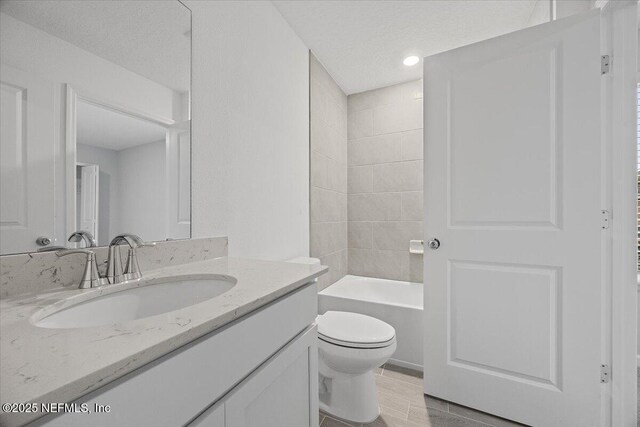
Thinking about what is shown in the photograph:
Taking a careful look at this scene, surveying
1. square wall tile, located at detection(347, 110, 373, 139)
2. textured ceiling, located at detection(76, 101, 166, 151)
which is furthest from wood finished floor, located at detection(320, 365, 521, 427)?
square wall tile, located at detection(347, 110, 373, 139)

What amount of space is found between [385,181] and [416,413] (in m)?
1.92

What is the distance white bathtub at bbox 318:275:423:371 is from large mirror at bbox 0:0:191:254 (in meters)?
1.46

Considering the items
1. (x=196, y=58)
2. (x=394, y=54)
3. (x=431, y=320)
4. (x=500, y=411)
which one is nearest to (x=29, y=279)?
(x=196, y=58)

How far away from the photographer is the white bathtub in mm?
1964

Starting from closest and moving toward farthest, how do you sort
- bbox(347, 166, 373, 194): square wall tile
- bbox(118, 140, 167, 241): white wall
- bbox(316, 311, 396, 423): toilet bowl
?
bbox(118, 140, 167, 241): white wall < bbox(316, 311, 396, 423): toilet bowl < bbox(347, 166, 373, 194): square wall tile

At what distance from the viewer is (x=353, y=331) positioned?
1.54 meters

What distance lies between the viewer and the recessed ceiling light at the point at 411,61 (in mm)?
2291

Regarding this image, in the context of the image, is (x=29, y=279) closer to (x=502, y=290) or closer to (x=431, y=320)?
(x=431, y=320)

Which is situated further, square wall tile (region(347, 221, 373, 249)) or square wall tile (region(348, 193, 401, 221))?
square wall tile (region(347, 221, 373, 249))

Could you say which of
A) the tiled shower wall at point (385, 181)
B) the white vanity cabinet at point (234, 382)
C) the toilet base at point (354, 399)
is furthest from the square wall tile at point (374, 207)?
the white vanity cabinet at point (234, 382)

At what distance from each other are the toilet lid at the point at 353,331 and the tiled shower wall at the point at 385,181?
3.86 ft

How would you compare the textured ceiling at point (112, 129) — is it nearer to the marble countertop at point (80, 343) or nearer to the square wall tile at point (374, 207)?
the marble countertop at point (80, 343)

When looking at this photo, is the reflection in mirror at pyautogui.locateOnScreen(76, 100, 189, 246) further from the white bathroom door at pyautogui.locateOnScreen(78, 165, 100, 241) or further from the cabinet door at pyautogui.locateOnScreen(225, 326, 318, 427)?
the cabinet door at pyautogui.locateOnScreen(225, 326, 318, 427)

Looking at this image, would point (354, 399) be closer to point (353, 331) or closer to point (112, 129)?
point (353, 331)
